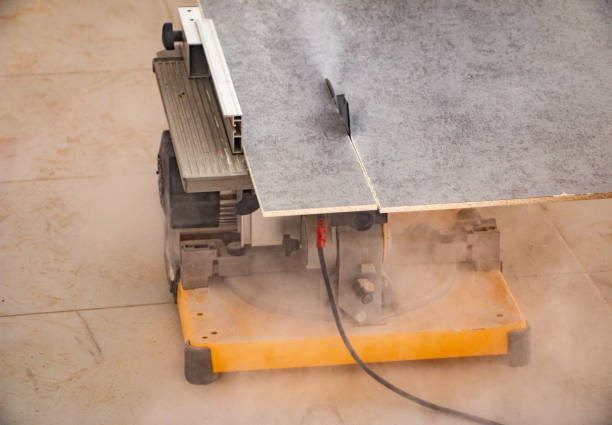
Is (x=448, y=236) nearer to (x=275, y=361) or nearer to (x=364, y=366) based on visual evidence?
(x=364, y=366)

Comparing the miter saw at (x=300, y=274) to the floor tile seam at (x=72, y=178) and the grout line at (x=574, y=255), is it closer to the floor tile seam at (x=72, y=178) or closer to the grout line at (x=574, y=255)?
the grout line at (x=574, y=255)

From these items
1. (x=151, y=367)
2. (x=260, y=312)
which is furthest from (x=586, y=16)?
(x=151, y=367)

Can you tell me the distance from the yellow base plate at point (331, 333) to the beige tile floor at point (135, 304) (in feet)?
0.26

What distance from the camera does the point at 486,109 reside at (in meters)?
2.08

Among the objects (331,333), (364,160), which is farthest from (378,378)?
(364,160)

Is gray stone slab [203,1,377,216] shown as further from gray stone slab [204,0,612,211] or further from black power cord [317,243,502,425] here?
black power cord [317,243,502,425]

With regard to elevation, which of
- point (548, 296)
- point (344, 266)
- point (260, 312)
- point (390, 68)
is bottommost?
point (548, 296)

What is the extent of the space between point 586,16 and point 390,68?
64 cm

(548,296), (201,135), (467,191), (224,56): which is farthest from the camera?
(548,296)

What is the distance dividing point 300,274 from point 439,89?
2.22 feet

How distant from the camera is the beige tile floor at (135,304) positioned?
2279 mm

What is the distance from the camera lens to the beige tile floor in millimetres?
2279

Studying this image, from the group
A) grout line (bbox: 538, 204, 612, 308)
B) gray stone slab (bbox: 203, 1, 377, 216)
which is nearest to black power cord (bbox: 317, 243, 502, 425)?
gray stone slab (bbox: 203, 1, 377, 216)

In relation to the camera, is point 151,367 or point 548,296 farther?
point 548,296
